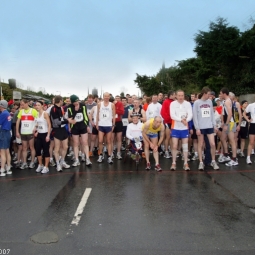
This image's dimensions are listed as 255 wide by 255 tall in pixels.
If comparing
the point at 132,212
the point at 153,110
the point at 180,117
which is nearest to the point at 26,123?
the point at 153,110

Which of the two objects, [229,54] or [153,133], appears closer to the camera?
[153,133]

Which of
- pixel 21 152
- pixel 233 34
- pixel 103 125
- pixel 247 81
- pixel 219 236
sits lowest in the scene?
pixel 219 236

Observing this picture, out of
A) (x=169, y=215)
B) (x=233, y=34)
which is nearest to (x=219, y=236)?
(x=169, y=215)

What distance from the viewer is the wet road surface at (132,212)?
12.7ft

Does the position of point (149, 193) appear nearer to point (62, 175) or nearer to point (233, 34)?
point (62, 175)

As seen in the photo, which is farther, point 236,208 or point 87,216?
point 236,208

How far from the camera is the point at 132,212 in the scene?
5.00m

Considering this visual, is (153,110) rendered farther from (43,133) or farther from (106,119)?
(43,133)

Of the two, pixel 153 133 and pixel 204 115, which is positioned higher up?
pixel 204 115

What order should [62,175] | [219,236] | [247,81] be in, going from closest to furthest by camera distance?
[219,236]
[62,175]
[247,81]

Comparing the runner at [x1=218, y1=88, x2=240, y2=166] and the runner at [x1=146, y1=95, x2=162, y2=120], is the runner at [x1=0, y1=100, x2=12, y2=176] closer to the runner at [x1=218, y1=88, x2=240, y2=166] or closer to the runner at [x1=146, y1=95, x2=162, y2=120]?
the runner at [x1=146, y1=95, x2=162, y2=120]

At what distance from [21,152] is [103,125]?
101 inches

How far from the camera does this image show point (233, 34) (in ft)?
83.9

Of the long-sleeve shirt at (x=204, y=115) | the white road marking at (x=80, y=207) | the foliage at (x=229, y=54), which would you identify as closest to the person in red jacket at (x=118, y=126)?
the long-sleeve shirt at (x=204, y=115)
